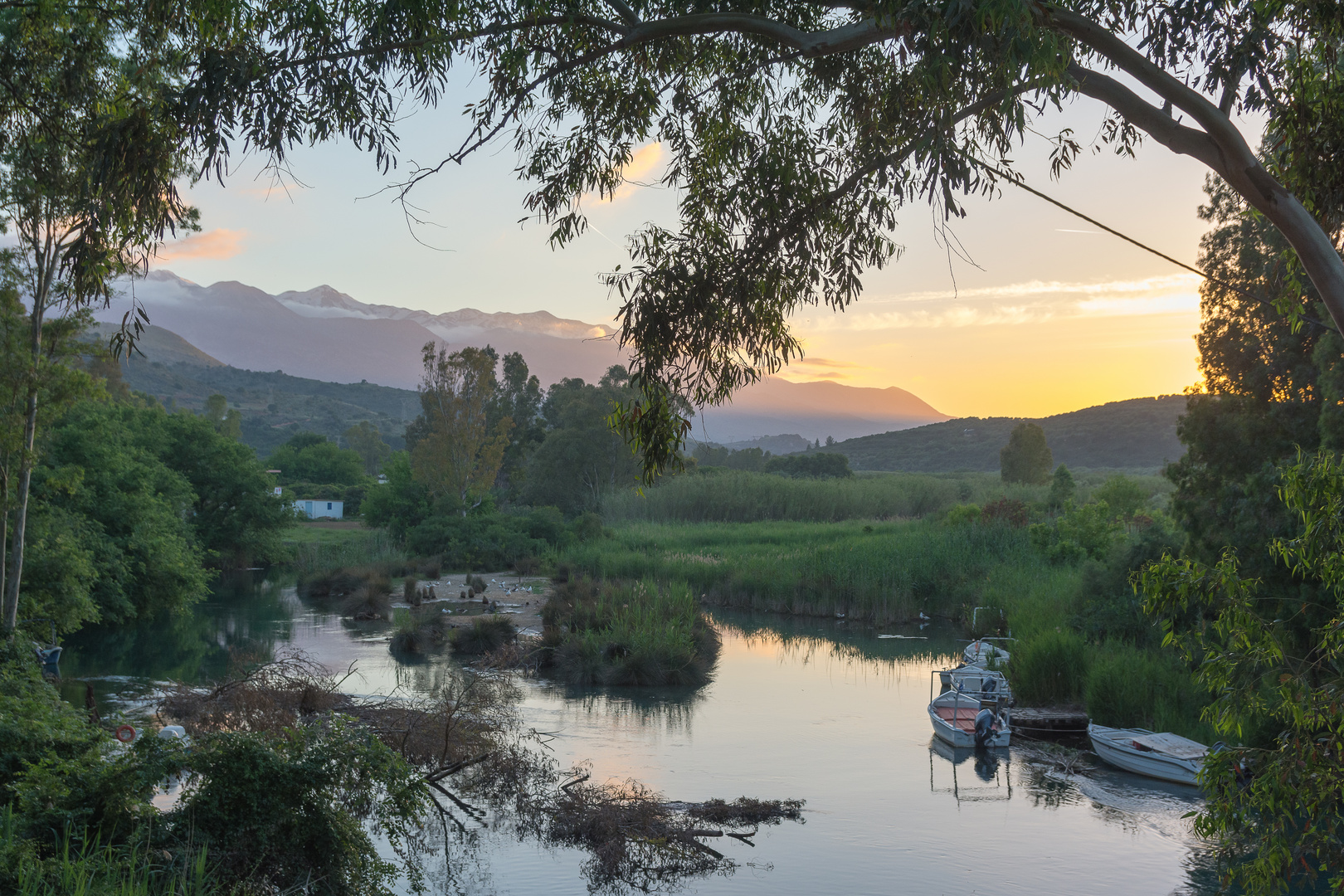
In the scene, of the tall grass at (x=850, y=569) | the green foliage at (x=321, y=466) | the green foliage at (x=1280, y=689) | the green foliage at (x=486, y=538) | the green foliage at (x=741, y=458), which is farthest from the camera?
the green foliage at (x=741, y=458)

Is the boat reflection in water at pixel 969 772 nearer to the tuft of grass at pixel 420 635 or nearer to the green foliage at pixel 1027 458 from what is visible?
the tuft of grass at pixel 420 635

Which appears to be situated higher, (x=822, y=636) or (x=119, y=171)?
(x=119, y=171)

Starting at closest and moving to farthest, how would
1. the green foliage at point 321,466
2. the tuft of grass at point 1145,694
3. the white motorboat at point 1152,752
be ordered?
the white motorboat at point 1152,752, the tuft of grass at point 1145,694, the green foliage at point 321,466

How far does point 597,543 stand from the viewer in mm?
38469

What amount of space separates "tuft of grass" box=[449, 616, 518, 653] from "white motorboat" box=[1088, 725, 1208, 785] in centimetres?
1164

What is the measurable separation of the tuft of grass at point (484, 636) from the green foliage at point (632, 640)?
89cm

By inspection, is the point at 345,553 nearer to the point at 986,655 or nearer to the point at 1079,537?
the point at 1079,537

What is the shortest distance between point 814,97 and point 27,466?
569 inches

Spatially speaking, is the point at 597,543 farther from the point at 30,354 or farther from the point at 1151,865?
the point at 1151,865

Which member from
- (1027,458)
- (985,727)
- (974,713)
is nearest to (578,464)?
(1027,458)

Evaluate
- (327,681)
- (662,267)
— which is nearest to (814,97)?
(662,267)

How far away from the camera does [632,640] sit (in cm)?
1947

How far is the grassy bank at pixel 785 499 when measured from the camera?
48469mm

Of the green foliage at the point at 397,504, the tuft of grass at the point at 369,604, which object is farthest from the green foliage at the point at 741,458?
the tuft of grass at the point at 369,604
